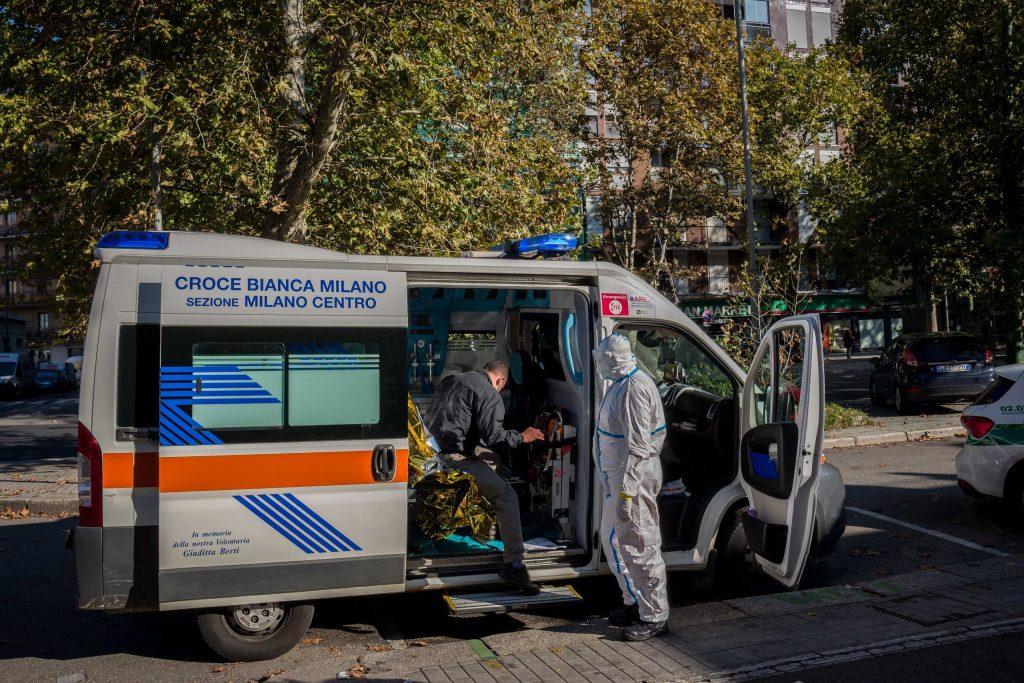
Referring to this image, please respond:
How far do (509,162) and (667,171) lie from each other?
18.0 metres

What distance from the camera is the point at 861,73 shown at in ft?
113

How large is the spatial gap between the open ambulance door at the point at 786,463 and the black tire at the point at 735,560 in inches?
13.0

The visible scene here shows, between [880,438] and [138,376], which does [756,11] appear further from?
[138,376]

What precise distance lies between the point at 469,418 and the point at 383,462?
2.93ft

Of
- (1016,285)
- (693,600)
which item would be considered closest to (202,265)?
(693,600)

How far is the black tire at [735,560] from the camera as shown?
6.24 m

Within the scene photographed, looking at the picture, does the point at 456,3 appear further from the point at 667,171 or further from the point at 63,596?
the point at 667,171

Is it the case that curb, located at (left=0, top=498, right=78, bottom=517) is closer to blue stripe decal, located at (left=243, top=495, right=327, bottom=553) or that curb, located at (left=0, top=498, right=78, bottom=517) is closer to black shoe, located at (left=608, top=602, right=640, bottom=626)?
blue stripe decal, located at (left=243, top=495, right=327, bottom=553)

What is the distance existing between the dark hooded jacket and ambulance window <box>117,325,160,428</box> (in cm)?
190

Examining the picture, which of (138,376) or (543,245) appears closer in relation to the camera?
(138,376)

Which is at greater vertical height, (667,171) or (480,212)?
(667,171)

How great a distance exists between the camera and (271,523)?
5008mm

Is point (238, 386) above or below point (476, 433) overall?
above

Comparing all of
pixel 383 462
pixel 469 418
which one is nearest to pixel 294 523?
pixel 383 462
